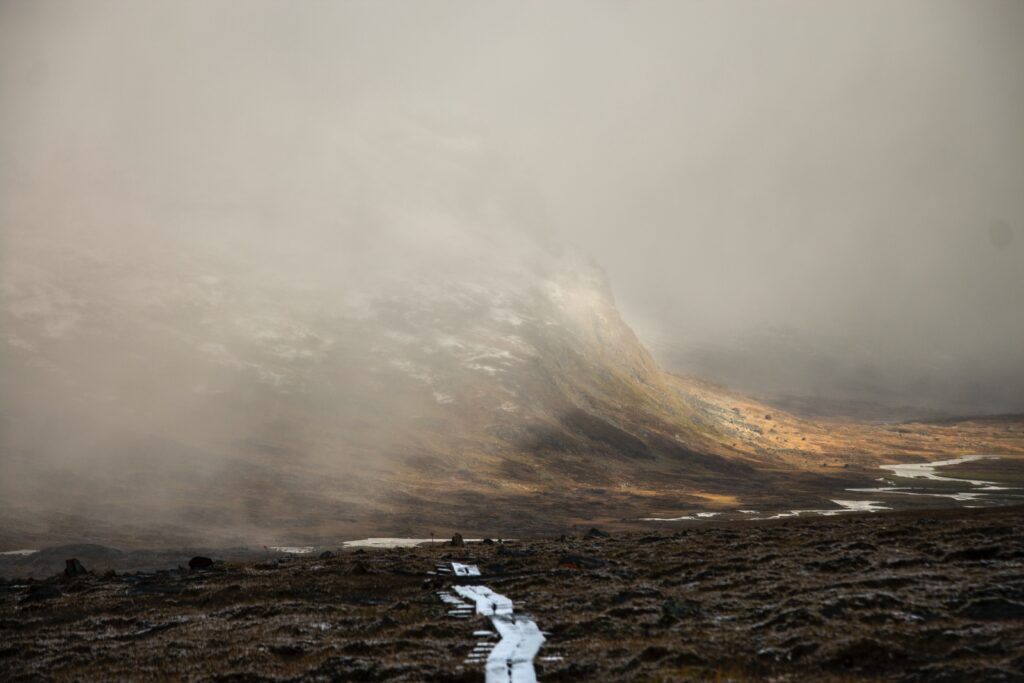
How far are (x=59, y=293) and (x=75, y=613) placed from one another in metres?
156

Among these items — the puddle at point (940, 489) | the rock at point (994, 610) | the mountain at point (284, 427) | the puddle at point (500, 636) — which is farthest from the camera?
the puddle at point (940, 489)

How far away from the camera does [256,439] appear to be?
135750 mm

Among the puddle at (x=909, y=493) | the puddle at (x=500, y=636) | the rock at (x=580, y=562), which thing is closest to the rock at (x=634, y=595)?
the puddle at (x=500, y=636)

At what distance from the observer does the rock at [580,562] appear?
1687 inches

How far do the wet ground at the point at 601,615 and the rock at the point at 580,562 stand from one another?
0.61 feet

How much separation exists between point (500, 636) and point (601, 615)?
15.5 ft

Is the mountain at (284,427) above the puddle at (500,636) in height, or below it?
above

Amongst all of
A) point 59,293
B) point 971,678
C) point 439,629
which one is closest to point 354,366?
point 59,293

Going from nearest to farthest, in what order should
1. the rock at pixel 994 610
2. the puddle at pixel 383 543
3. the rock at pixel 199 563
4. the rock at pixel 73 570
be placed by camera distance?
the rock at pixel 994 610
the rock at pixel 73 570
the rock at pixel 199 563
the puddle at pixel 383 543

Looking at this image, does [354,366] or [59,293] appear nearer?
[59,293]

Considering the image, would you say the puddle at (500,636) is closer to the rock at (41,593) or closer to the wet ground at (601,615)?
the wet ground at (601,615)

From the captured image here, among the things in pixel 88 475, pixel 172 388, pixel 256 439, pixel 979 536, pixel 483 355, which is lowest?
pixel 979 536

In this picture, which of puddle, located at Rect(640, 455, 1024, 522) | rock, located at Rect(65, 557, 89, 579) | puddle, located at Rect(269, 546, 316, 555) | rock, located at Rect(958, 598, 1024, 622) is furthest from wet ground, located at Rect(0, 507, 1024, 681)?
puddle, located at Rect(640, 455, 1024, 522)

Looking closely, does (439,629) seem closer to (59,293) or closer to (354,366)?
(354,366)
